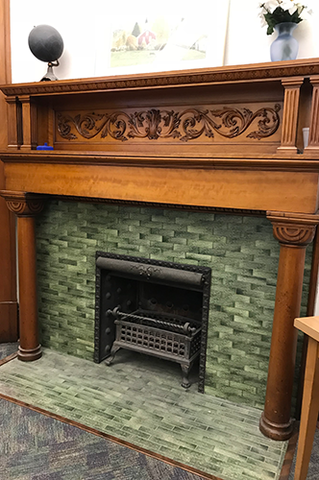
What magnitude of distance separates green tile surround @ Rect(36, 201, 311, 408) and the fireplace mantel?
0.14 metres

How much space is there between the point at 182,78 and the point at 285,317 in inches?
48.5

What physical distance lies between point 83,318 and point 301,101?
1837 millimetres

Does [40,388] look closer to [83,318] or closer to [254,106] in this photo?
[83,318]

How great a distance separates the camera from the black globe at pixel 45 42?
2.22 meters

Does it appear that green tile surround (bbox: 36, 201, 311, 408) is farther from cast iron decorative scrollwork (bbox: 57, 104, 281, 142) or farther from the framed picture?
the framed picture

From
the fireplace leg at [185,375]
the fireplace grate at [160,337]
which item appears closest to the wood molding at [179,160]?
the fireplace grate at [160,337]

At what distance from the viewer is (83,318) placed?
259 centimetres

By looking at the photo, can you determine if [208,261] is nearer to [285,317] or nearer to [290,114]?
[285,317]

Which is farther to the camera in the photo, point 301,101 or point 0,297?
point 0,297

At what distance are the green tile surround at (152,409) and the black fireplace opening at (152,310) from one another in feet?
0.49

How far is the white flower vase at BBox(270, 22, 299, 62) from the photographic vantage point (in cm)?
174

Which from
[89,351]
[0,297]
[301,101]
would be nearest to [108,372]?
[89,351]

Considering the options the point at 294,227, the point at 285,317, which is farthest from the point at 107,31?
the point at 285,317

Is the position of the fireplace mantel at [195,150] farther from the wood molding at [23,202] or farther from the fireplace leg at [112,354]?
the fireplace leg at [112,354]
